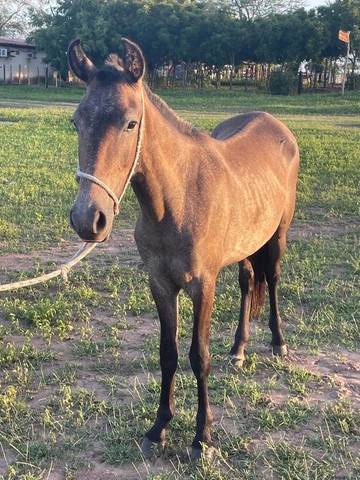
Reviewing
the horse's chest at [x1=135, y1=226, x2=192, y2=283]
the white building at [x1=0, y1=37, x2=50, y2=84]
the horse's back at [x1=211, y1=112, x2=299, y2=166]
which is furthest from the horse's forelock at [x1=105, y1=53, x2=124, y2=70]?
the white building at [x1=0, y1=37, x2=50, y2=84]

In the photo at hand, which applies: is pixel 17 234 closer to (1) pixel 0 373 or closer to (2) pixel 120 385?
(1) pixel 0 373

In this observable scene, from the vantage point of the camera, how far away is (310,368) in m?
3.74

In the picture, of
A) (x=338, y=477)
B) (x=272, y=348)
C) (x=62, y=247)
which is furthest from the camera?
(x=62, y=247)

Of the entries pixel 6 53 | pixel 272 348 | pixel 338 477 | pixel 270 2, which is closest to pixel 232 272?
pixel 272 348

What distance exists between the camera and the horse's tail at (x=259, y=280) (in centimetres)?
418

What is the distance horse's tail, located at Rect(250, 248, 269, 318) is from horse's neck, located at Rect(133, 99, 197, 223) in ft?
5.21

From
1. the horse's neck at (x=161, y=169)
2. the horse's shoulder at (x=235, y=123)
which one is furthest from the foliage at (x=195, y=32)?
the horse's neck at (x=161, y=169)

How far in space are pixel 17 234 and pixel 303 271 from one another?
3454 millimetres

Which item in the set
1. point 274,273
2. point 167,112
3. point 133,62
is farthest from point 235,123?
point 133,62

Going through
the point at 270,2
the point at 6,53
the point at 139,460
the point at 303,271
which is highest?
the point at 270,2

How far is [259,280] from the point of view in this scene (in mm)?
4195

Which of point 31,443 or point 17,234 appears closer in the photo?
point 31,443

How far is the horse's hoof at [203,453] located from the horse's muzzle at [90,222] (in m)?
1.39

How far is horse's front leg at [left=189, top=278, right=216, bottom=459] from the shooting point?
2828 millimetres
